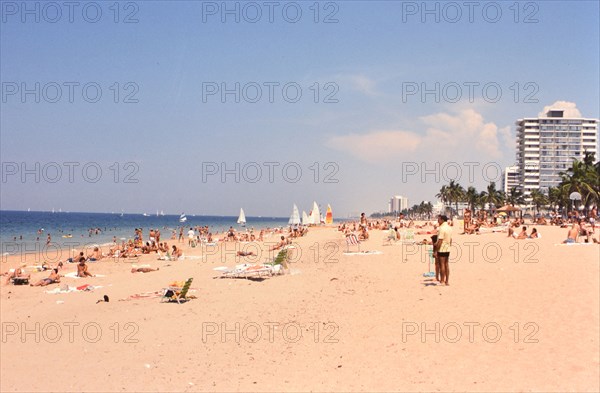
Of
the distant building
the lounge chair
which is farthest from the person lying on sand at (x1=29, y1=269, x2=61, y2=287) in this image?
the distant building

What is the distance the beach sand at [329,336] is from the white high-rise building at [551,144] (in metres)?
144

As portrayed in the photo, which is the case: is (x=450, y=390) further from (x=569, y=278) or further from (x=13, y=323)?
(x=13, y=323)

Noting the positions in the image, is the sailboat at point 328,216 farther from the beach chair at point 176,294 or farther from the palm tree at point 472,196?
the beach chair at point 176,294

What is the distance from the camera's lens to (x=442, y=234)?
11469mm

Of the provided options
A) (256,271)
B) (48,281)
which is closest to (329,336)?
(256,271)

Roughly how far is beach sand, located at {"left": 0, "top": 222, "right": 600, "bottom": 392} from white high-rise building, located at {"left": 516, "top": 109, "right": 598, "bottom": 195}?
144 metres

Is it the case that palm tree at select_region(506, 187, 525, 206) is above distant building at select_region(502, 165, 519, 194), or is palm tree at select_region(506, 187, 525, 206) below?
below

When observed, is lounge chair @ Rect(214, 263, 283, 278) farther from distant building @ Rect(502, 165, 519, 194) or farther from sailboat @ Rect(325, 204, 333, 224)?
distant building @ Rect(502, 165, 519, 194)

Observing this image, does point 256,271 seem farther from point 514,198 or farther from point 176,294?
point 514,198

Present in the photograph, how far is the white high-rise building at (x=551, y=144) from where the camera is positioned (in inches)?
5635

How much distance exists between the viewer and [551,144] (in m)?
145

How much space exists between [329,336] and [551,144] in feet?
511

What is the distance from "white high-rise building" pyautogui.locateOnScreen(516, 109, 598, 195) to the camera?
143125 mm

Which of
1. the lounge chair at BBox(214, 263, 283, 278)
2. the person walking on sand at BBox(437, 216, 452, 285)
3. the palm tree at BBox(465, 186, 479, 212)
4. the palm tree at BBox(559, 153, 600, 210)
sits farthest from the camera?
the palm tree at BBox(465, 186, 479, 212)
